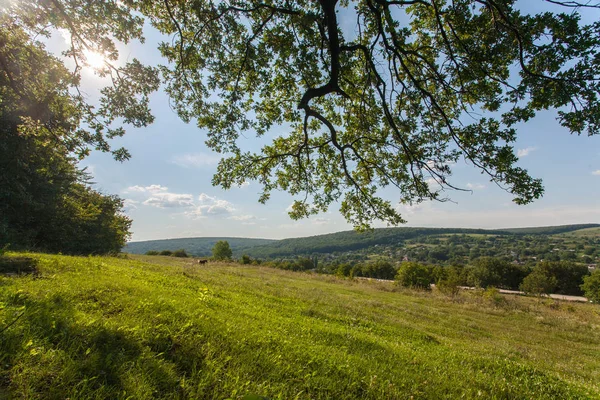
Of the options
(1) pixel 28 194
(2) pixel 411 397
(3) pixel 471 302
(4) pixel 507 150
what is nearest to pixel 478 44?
(4) pixel 507 150

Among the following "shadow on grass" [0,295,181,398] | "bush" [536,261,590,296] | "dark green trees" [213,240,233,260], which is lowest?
"bush" [536,261,590,296]

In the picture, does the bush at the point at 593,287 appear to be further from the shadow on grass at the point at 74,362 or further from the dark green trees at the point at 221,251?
the dark green trees at the point at 221,251

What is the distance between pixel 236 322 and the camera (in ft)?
19.1

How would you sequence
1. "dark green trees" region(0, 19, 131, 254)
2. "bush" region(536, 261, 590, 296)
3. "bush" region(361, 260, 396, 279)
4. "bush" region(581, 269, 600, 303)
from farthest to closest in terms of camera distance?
1. "bush" region(361, 260, 396, 279)
2. "bush" region(536, 261, 590, 296)
3. "bush" region(581, 269, 600, 303)
4. "dark green trees" region(0, 19, 131, 254)

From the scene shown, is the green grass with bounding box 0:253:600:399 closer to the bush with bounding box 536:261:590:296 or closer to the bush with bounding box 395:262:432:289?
the bush with bounding box 395:262:432:289

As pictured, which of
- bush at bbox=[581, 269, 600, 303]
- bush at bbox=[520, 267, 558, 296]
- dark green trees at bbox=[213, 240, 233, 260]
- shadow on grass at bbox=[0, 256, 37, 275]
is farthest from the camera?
dark green trees at bbox=[213, 240, 233, 260]

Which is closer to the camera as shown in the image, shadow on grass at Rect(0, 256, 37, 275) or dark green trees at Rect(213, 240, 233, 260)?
shadow on grass at Rect(0, 256, 37, 275)

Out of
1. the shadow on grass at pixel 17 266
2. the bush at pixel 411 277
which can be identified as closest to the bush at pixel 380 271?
the bush at pixel 411 277

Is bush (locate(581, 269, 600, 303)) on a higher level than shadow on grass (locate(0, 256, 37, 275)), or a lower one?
lower

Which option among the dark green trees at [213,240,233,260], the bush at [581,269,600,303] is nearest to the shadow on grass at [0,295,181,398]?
the dark green trees at [213,240,233,260]

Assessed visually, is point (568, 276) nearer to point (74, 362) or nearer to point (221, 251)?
point (221, 251)

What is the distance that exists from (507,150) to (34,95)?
1422 centimetres

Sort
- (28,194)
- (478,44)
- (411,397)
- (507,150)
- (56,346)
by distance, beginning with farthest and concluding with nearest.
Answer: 1. (28,194)
2. (478,44)
3. (507,150)
4. (411,397)
5. (56,346)

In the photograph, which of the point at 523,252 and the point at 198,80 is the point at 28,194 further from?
the point at 523,252
